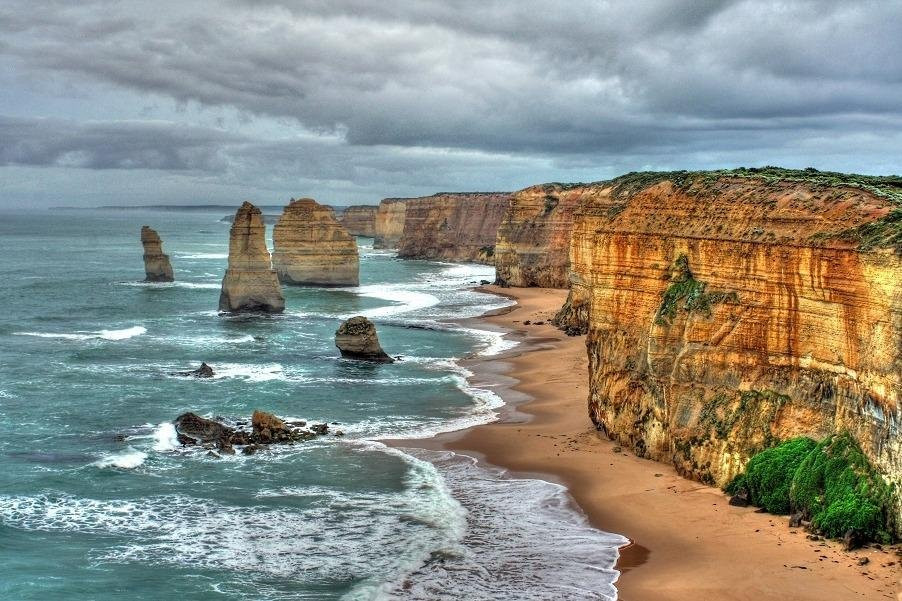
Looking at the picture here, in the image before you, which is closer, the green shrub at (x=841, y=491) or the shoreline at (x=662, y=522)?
the shoreline at (x=662, y=522)

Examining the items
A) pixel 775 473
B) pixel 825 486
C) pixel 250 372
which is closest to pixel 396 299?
pixel 250 372

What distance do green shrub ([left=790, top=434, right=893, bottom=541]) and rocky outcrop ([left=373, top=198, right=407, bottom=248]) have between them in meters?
152

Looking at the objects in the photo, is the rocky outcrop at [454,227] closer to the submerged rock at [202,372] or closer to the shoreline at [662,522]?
the submerged rock at [202,372]

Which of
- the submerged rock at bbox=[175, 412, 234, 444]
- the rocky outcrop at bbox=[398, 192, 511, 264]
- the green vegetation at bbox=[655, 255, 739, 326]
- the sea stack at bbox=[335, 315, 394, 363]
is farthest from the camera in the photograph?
the rocky outcrop at bbox=[398, 192, 511, 264]

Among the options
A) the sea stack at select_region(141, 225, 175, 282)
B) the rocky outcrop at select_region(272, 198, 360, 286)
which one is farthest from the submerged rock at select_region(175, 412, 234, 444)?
the sea stack at select_region(141, 225, 175, 282)

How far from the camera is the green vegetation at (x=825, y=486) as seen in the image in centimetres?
1958

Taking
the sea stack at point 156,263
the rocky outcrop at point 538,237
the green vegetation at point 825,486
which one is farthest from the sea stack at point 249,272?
the green vegetation at point 825,486

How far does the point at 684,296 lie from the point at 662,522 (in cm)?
707

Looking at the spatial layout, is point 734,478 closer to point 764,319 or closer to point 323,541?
point 764,319

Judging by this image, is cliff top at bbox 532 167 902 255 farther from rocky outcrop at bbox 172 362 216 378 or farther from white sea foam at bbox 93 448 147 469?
→ rocky outcrop at bbox 172 362 216 378

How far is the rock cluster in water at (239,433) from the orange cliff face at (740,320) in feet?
36.0

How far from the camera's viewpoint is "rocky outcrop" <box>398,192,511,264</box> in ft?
442

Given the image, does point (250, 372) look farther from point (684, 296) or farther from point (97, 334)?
point (684, 296)

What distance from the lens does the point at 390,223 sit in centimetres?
17538
